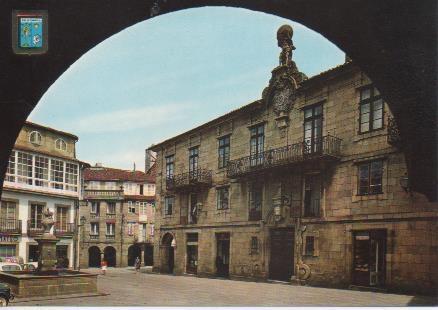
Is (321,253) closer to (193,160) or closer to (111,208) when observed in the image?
(193,160)

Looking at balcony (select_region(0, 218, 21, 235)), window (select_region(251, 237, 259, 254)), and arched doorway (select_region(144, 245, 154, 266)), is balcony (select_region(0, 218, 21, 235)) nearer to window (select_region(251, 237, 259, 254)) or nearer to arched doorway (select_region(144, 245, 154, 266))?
window (select_region(251, 237, 259, 254))

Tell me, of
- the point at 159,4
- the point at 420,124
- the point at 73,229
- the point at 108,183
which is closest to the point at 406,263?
the point at 420,124

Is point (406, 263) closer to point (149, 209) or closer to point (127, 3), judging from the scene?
point (127, 3)

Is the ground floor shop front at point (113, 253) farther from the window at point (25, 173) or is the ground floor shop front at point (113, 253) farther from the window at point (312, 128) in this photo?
the window at point (312, 128)

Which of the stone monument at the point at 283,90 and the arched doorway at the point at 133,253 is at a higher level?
the stone monument at the point at 283,90

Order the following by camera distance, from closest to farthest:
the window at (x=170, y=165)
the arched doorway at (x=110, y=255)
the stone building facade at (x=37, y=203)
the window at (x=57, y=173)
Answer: the stone building facade at (x=37, y=203), the window at (x=57, y=173), the window at (x=170, y=165), the arched doorway at (x=110, y=255)

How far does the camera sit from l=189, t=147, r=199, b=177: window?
25297 millimetres

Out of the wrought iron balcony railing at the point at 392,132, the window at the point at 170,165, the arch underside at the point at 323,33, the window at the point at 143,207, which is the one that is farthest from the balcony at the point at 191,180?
the window at the point at 143,207

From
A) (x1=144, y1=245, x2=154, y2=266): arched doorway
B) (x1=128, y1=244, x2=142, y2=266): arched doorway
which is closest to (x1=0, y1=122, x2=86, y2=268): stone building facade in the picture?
(x1=128, y1=244, x2=142, y2=266): arched doorway

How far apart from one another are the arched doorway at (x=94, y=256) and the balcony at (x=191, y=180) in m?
24.8

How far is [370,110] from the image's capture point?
15.7m

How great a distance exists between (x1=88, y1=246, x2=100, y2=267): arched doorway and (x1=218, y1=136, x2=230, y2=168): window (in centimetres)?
2901

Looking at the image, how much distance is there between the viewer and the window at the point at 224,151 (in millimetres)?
23609

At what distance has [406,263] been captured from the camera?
13742mm
